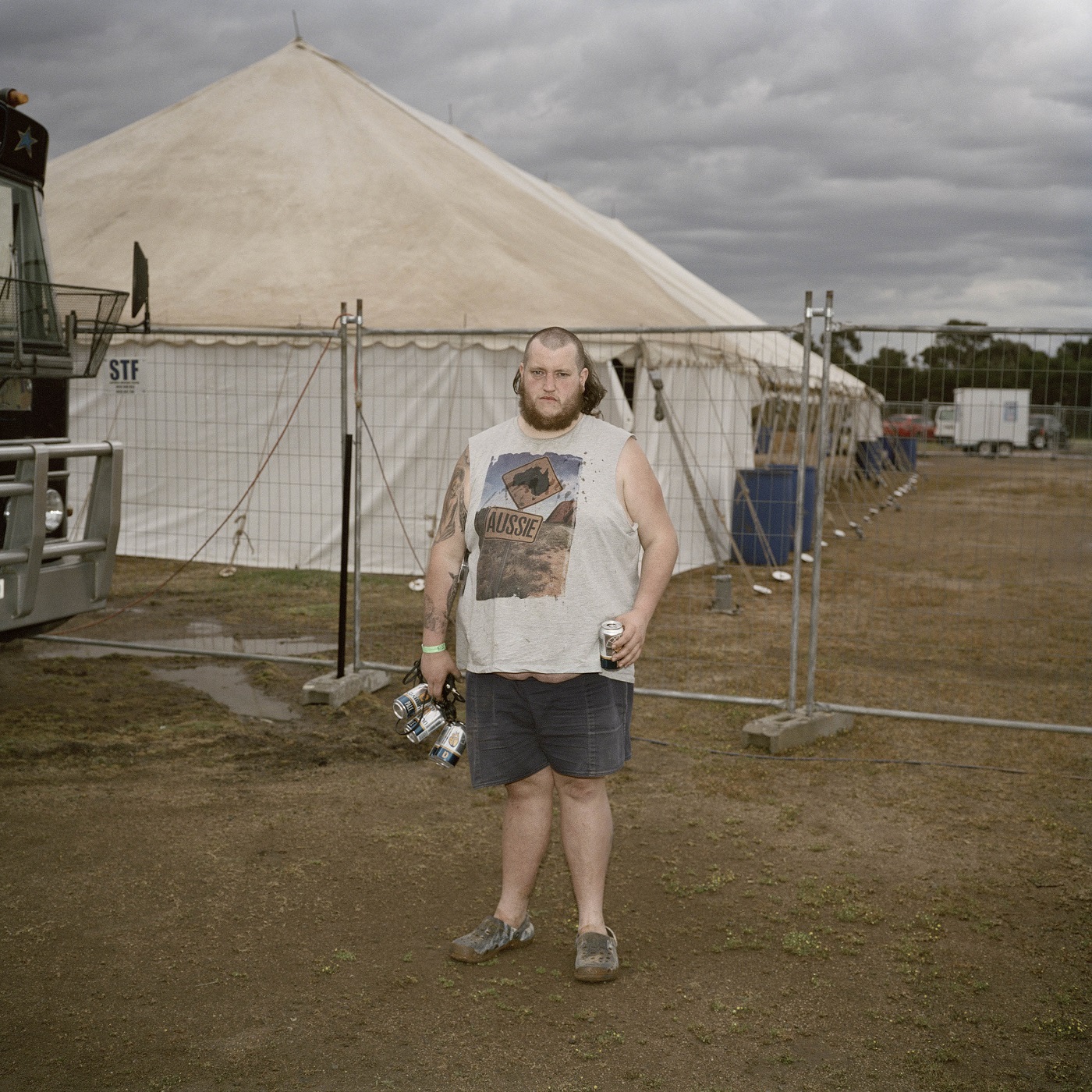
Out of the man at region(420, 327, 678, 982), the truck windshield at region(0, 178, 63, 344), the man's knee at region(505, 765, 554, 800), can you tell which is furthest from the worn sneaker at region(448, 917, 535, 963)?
the truck windshield at region(0, 178, 63, 344)

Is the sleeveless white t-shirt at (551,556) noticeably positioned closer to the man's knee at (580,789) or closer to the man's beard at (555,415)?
the man's beard at (555,415)

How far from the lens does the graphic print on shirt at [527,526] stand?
3609mm

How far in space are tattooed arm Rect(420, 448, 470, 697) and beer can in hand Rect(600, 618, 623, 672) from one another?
1.76 ft

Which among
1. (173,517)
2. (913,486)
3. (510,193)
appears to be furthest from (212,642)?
(913,486)

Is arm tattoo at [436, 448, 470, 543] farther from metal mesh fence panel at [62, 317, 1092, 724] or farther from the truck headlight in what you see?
metal mesh fence panel at [62, 317, 1092, 724]

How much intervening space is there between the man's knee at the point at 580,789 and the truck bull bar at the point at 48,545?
9.83 feet

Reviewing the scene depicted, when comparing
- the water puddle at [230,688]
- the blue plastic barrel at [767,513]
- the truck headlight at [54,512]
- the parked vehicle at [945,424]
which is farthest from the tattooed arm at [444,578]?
the blue plastic barrel at [767,513]

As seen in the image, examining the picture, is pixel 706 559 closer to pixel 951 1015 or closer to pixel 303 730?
pixel 303 730

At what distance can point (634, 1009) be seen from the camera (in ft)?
11.6

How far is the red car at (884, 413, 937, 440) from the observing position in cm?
810

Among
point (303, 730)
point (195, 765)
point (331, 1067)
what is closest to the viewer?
point (331, 1067)

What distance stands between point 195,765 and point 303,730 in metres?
0.79

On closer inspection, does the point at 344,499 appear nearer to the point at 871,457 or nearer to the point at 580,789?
the point at 580,789

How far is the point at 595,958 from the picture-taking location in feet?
12.2
